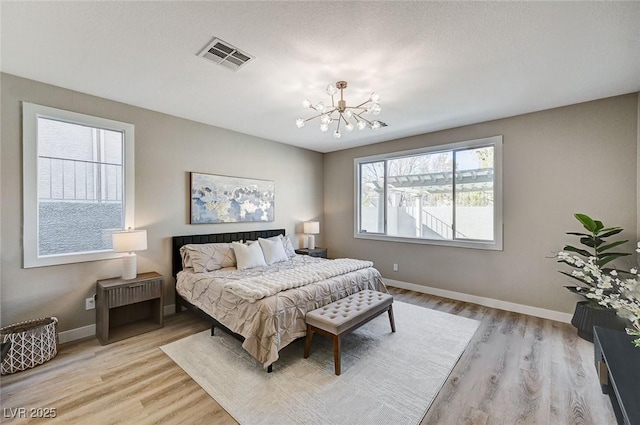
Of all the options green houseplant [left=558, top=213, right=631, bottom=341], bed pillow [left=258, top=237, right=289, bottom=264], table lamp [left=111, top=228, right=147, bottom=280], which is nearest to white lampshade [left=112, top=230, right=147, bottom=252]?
table lamp [left=111, top=228, right=147, bottom=280]

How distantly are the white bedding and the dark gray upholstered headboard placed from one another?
1.10ft

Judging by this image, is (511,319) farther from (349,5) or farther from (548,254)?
(349,5)

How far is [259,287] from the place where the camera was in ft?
8.70

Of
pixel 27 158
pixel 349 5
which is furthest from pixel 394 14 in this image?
pixel 27 158

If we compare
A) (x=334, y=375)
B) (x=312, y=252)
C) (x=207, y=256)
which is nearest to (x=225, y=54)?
(x=207, y=256)

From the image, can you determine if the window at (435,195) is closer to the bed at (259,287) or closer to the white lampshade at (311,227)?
the white lampshade at (311,227)

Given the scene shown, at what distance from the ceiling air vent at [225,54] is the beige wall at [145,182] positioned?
1780 mm

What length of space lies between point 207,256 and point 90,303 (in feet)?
4.30

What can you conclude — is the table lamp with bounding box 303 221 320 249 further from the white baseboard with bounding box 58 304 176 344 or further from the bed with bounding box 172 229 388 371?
the white baseboard with bounding box 58 304 176 344

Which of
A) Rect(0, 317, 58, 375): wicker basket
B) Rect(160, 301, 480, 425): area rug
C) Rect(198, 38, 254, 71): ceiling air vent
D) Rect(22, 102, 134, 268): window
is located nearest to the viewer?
Rect(160, 301, 480, 425): area rug

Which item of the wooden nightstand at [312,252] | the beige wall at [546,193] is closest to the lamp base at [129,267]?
the wooden nightstand at [312,252]

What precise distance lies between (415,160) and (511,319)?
9.17 ft

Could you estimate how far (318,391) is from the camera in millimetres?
2121

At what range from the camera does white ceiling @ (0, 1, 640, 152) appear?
179cm
